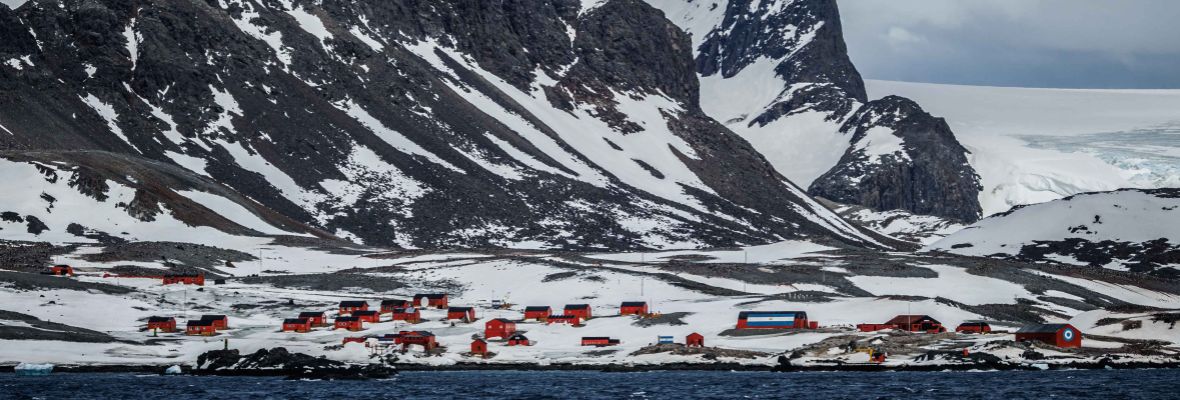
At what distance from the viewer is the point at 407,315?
6471 inches

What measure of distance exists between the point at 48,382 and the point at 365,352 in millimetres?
29752

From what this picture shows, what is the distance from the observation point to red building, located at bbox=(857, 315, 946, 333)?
506 feet

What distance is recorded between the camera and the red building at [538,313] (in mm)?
168375

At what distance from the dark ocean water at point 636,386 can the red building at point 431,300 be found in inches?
1769

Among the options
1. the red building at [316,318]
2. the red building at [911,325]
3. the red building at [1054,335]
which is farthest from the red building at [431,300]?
the red building at [1054,335]

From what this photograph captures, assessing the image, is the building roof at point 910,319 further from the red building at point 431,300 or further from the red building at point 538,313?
the red building at point 431,300

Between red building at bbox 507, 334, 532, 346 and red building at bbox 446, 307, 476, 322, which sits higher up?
red building at bbox 446, 307, 476, 322

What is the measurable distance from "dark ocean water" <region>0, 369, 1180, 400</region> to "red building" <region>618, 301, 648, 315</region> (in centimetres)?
3758

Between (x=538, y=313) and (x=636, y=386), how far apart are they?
52055 millimetres

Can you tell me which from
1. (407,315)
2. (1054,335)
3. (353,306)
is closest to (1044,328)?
(1054,335)

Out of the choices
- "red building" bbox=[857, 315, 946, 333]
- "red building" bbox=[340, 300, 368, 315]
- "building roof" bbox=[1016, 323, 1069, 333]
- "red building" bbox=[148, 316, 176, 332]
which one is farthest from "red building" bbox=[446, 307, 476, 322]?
"building roof" bbox=[1016, 323, 1069, 333]

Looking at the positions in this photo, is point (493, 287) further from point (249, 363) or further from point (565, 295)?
point (249, 363)

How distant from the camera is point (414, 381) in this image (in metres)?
124

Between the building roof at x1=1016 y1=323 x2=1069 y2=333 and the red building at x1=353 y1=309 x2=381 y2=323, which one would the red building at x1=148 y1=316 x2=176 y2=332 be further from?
the building roof at x1=1016 y1=323 x2=1069 y2=333
